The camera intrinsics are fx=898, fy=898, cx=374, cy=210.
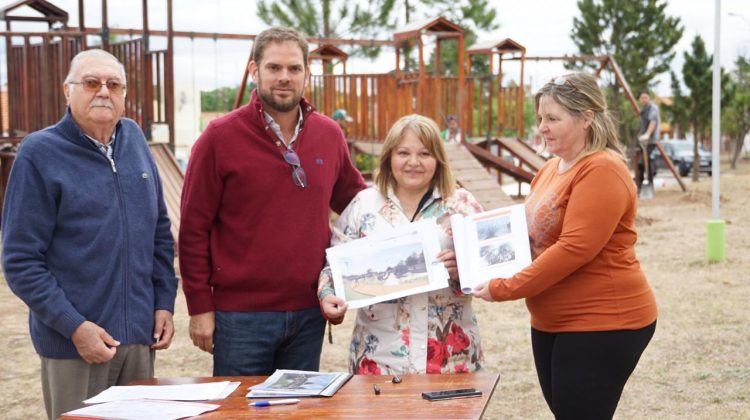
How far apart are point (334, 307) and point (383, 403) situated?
0.67 m

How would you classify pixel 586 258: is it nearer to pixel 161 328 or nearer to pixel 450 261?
→ pixel 450 261

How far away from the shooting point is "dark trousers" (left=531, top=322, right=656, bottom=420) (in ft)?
10.6

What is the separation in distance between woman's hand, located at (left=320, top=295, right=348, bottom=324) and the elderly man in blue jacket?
670mm

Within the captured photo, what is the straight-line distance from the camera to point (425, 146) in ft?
11.6

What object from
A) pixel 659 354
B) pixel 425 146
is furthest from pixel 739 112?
pixel 425 146

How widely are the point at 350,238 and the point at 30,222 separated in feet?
4.00

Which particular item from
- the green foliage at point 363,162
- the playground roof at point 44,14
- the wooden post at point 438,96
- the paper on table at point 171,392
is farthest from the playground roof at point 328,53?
the paper on table at point 171,392

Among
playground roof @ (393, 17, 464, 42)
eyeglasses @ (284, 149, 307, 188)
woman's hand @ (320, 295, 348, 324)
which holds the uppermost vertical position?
playground roof @ (393, 17, 464, 42)

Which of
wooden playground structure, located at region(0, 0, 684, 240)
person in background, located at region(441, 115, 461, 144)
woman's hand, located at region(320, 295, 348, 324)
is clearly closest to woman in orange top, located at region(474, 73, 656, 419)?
woman's hand, located at region(320, 295, 348, 324)

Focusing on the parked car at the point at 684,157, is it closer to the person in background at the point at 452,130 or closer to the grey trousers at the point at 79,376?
the person in background at the point at 452,130

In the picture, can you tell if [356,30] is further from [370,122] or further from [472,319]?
[472,319]

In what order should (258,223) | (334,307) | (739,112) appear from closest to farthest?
(334,307), (258,223), (739,112)

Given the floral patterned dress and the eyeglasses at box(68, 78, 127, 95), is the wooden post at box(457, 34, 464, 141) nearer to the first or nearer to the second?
the floral patterned dress

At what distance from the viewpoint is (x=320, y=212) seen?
3.67 metres
